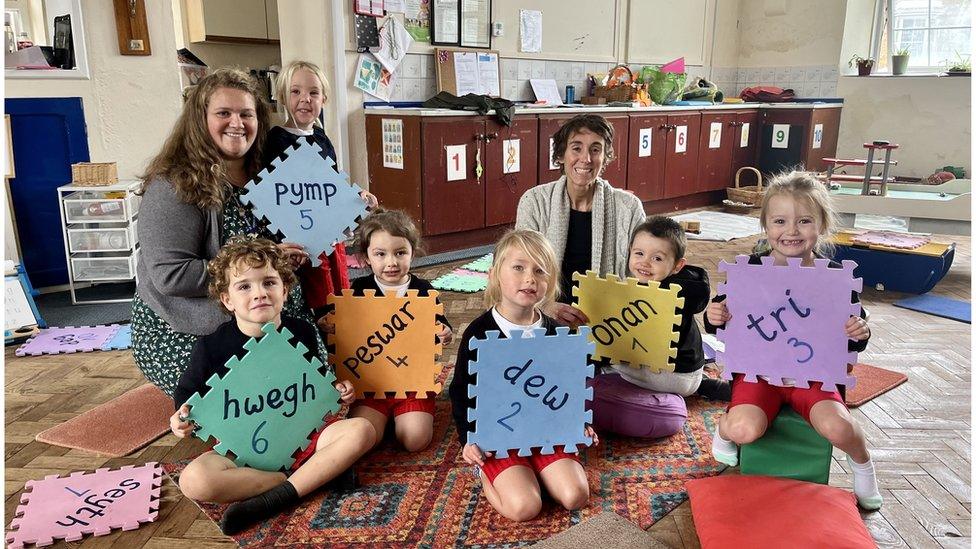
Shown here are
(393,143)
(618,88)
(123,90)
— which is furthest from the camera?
(618,88)

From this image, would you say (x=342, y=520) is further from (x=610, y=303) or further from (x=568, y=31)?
(x=568, y=31)

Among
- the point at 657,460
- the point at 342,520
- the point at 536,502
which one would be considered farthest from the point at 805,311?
the point at 342,520

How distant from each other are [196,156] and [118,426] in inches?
37.5

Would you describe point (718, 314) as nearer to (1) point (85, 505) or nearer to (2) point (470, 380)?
(2) point (470, 380)

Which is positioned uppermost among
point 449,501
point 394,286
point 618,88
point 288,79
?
point 618,88

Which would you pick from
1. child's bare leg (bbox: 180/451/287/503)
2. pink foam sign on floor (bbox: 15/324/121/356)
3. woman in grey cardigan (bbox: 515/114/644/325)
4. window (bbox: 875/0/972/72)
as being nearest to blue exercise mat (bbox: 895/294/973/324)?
woman in grey cardigan (bbox: 515/114/644/325)

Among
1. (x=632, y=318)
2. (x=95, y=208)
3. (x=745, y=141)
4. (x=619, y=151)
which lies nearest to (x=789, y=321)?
(x=632, y=318)

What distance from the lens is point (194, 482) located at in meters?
1.75

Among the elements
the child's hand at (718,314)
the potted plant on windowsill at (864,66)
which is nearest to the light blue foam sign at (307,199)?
the child's hand at (718,314)

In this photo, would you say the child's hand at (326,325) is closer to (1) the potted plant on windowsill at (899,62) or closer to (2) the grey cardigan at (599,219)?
(2) the grey cardigan at (599,219)

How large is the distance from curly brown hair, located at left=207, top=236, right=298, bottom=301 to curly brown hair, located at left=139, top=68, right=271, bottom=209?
247mm

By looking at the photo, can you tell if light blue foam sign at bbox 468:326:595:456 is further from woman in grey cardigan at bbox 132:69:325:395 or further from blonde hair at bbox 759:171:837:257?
blonde hair at bbox 759:171:837:257

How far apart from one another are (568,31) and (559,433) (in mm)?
4696

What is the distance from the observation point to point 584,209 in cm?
263
